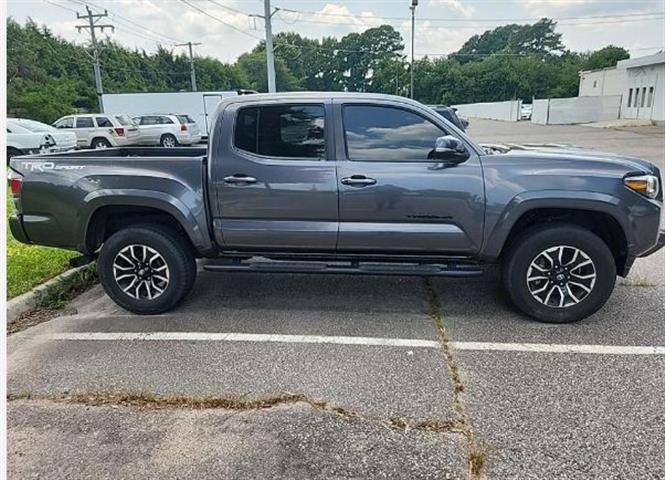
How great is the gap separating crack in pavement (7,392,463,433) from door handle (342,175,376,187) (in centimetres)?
173

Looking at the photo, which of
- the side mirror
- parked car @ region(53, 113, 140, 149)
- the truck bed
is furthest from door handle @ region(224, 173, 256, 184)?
parked car @ region(53, 113, 140, 149)

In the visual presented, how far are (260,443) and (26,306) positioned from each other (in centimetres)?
311

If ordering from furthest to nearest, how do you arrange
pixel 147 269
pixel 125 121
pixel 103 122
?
1. pixel 125 121
2. pixel 103 122
3. pixel 147 269

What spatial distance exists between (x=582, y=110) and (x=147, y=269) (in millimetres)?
44040

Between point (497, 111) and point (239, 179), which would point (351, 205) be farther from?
point (497, 111)

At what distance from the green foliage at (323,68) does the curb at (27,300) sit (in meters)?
37.6

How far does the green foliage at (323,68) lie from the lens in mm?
42812

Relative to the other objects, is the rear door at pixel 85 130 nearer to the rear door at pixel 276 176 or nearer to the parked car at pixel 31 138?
the parked car at pixel 31 138

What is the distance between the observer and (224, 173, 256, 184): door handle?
424 cm

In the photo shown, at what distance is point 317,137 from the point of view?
4.28 m

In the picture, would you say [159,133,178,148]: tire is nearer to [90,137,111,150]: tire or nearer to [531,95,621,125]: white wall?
[90,137,111,150]: tire

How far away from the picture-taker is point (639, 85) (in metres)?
36.6

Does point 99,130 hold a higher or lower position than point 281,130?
lower

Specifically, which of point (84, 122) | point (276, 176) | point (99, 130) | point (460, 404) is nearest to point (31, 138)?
point (99, 130)
